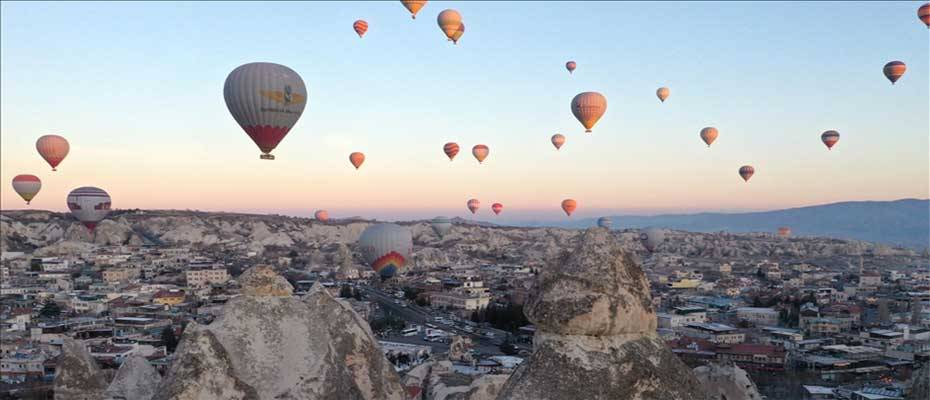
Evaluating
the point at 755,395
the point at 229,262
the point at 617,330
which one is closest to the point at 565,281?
the point at 617,330

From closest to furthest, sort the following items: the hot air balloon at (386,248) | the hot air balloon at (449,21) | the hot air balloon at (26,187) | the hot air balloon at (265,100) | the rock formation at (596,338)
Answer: the rock formation at (596,338) → the hot air balloon at (265,100) → the hot air balloon at (449,21) → the hot air balloon at (386,248) → the hot air balloon at (26,187)

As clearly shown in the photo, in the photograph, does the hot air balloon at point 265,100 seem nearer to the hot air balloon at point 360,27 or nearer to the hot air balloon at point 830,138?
the hot air balloon at point 360,27

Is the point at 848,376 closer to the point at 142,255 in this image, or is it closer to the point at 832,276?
the point at 832,276

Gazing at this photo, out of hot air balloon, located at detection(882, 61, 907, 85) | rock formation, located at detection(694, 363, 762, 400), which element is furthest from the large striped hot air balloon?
rock formation, located at detection(694, 363, 762, 400)

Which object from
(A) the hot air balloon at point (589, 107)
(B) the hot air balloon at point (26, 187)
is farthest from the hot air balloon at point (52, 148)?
(A) the hot air balloon at point (589, 107)

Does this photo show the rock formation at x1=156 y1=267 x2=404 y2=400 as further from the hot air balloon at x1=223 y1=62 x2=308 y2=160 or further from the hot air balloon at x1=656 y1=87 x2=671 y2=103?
the hot air balloon at x1=656 y1=87 x2=671 y2=103

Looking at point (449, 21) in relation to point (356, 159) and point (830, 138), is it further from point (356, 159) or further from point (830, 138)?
→ point (830, 138)
